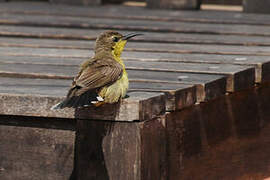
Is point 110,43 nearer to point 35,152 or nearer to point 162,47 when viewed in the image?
point 35,152

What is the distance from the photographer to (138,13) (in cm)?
661

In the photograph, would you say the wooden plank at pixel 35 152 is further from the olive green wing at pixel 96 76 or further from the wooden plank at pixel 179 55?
the wooden plank at pixel 179 55

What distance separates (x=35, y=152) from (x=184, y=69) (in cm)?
104

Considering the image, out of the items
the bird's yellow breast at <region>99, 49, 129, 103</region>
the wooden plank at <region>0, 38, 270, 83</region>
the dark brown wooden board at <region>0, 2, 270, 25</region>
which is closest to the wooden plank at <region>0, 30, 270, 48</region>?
the wooden plank at <region>0, 38, 270, 83</region>

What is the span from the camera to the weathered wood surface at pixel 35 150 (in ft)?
11.1

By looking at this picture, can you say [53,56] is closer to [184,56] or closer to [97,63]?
[184,56]

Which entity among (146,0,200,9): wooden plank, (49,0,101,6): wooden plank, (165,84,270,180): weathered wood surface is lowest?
(165,84,270,180): weathered wood surface

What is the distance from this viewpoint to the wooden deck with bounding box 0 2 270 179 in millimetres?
3291

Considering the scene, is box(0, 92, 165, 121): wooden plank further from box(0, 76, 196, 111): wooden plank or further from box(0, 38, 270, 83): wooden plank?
box(0, 38, 270, 83): wooden plank

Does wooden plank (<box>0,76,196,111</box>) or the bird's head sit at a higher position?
the bird's head

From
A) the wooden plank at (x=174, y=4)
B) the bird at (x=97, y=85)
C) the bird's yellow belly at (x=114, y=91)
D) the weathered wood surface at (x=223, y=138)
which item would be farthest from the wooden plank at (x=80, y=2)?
the bird's yellow belly at (x=114, y=91)

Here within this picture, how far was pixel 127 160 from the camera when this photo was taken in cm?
322

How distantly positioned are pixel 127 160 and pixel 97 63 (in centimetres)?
47

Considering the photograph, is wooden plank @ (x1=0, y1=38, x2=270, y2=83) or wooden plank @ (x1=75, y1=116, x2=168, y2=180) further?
wooden plank @ (x1=0, y1=38, x2=270, y2=83)
